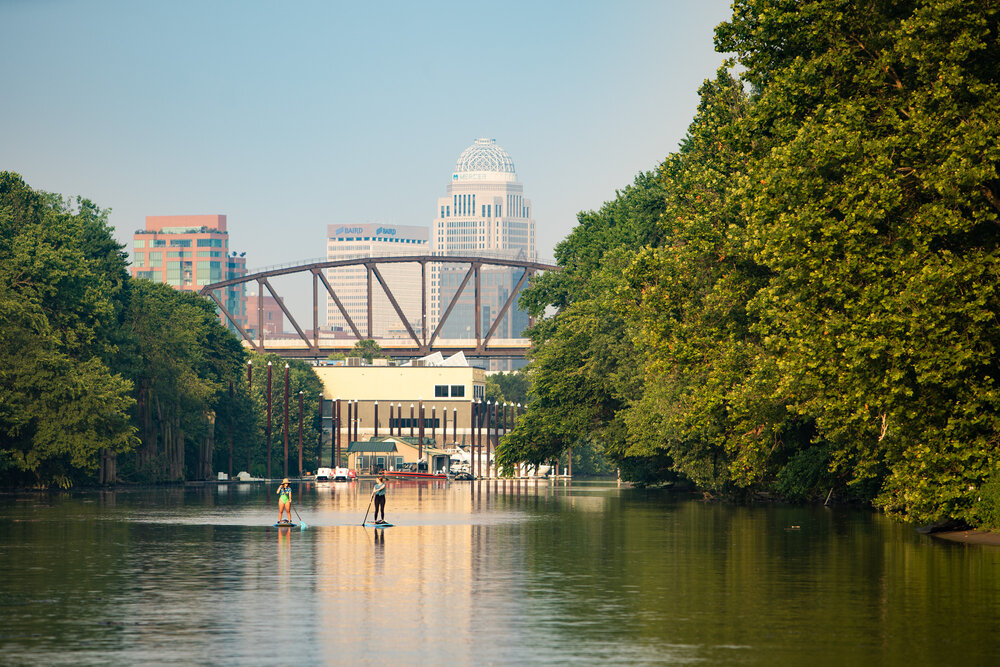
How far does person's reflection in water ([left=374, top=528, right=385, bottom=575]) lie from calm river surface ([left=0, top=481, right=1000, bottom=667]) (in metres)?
0.08

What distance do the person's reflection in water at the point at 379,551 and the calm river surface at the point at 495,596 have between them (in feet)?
0.26

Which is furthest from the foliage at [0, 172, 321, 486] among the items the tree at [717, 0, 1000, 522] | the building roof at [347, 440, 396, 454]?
the building roof at [347, 440, 396, 454]

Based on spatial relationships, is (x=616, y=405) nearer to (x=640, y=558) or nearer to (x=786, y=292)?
(x=786, y=292)

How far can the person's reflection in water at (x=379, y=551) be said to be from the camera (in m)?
27.9

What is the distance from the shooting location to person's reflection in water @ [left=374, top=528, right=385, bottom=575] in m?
27.9

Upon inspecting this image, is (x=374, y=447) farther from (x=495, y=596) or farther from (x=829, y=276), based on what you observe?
(x=495, y=596)

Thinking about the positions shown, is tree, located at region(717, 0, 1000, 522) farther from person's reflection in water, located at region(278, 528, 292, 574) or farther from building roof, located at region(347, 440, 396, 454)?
building roof, located at region(347, 440, 396, 454)

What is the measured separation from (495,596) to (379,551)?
10.8 meters

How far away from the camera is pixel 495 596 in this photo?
22.6 m

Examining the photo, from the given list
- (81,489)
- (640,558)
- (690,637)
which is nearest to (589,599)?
(690,637)

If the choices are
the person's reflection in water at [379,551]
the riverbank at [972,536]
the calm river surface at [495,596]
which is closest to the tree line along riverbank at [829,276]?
the riverbank at [972,536]

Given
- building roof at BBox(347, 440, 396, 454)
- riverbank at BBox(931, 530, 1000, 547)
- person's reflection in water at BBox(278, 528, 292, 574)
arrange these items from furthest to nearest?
building roof at BBox(347, 440, 396, 454)
riverbank at BBox(931, 530, 1000, 547)
person's reflection in water at BBox(278, 528, 292, 574)

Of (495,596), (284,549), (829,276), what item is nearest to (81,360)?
(284,549)

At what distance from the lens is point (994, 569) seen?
2708 centimetres
